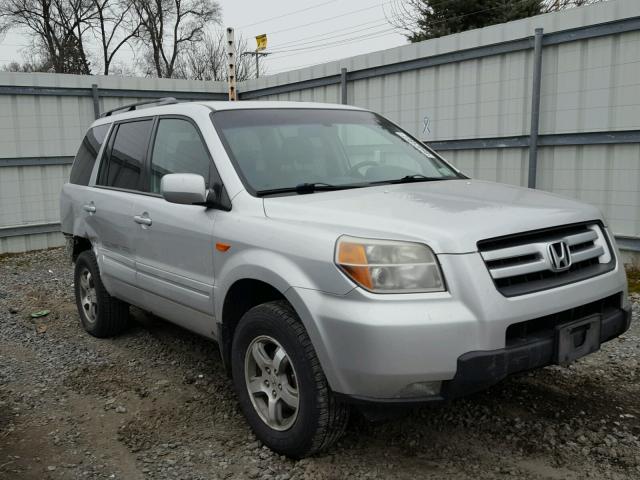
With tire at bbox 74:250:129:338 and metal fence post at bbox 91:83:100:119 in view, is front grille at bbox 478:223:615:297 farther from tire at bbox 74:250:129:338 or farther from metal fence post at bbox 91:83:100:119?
metal fence post at bbox 91:83:100:119

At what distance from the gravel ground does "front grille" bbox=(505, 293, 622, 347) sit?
2.30 ft

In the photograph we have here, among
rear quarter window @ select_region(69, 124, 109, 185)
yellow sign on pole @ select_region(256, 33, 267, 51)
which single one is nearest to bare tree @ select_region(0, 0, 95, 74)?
yellow sign on pole @ select_region(256, 33, 267, 51)

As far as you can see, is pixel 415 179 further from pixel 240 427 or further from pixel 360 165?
pixel 240 427

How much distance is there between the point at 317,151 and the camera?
12.4 ft

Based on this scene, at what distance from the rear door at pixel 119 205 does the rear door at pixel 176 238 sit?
0.15m

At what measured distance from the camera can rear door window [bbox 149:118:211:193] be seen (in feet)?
12.1

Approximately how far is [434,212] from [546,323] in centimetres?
71

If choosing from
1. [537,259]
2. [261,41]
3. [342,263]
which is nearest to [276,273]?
[342,263]

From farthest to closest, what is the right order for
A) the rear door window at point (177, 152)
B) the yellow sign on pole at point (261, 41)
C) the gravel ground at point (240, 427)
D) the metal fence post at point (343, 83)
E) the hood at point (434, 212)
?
the yellow sign on pole at point (261, 41)
the metal fence post at point (343, 83)
the rear door window at point (177, 152)
the gravel ground at point (240, 427)
the hood at point (434, 212)

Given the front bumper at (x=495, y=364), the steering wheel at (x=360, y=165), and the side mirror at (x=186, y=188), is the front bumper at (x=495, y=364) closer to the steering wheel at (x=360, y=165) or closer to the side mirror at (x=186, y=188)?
the steering wheel at (x=360, y=165)

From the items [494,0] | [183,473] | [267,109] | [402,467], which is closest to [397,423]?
[402,467]

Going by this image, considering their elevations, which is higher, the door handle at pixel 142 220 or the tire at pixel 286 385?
the door handle at pixel 142 220

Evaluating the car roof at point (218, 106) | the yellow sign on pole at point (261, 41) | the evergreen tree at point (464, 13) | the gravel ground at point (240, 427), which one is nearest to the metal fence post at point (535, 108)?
the gravel ground at point (240, 427)

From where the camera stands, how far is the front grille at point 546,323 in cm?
266
